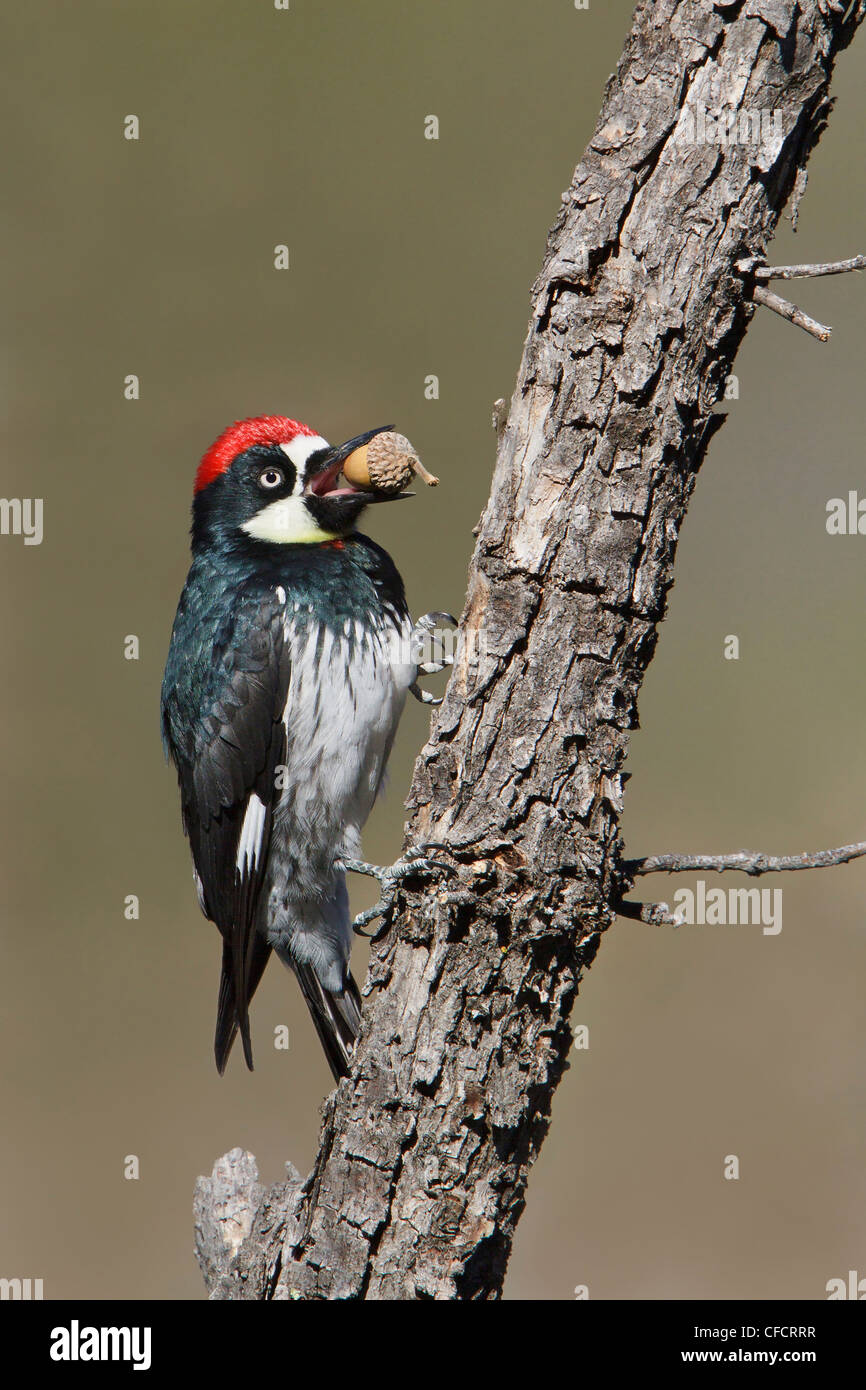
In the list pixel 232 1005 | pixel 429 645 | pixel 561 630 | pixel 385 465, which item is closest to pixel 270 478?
pixel 385 465

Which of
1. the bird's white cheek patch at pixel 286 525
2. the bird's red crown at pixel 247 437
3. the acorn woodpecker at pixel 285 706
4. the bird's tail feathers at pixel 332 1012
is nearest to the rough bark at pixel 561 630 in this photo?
the acorn woodpecker at pixel 285 706

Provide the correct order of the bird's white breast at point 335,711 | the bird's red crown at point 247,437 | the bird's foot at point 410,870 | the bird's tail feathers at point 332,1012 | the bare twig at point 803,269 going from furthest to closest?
the bird's red crown at point 247,437, the bird's tail feathers at point 332,1012, the bird's white breast at point 335,711, the bird's foot at point 410,870, the bare twig at point 803,269

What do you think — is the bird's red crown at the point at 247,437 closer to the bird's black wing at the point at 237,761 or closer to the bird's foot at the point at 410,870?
the bird's black wing at the point at 237,761

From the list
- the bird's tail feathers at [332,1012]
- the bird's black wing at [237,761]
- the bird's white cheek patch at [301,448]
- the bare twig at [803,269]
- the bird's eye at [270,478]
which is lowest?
the bird's tail feathers at [332,1012]

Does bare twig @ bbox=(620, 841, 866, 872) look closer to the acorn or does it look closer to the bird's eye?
the acorn

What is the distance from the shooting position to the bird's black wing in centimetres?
295

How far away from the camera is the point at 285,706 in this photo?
2.96 m

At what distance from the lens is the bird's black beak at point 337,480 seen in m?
3.01

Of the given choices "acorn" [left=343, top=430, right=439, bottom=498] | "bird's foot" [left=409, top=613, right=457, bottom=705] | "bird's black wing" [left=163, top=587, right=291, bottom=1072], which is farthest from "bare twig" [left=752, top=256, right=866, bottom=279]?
"bird's black wing" [left=163, top=587, right=291, bottom=1072]

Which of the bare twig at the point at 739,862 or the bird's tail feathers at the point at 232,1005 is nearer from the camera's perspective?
the bare twig at the point at 739,862

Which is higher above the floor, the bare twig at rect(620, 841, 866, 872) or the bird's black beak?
the bird's black beak

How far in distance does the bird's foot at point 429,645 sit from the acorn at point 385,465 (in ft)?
1.10

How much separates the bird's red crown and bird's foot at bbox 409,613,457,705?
618 mm
